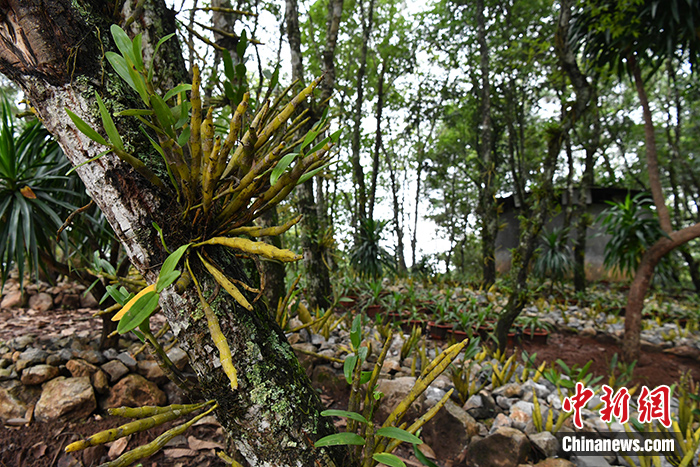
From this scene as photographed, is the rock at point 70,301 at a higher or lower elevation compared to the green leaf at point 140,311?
lower

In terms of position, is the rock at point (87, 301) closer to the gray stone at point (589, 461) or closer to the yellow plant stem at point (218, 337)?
the yellow plant stem at point (218, 337)

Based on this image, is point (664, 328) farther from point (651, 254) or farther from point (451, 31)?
point (451, 31)

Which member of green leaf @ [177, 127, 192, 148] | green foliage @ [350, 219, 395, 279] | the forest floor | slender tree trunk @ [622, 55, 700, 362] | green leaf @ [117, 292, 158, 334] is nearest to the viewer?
green leaf @ [117, 292, 158, 334]

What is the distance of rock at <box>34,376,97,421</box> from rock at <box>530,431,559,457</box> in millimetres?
1922

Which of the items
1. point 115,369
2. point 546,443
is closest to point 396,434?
point 546,443

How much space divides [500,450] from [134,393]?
1.61 metres

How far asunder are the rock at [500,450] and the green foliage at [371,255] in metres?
4.91

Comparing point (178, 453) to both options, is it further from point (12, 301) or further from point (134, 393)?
point (12, 301)

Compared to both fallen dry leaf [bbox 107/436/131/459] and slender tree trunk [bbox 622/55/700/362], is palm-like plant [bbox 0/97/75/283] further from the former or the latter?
slender tree trunk [bbox 622/55/700/362]

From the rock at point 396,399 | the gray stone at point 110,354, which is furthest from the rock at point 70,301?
the rock at point 396,399

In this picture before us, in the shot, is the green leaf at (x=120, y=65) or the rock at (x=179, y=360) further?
the rock at (x=179, y=360)

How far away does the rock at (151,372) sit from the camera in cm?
179

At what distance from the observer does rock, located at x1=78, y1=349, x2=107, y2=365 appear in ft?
5.86

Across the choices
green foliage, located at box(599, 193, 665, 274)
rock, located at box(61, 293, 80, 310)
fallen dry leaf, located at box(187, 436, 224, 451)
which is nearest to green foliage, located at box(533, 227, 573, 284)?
green foliage, located at box(599, 193, 665, 274)
